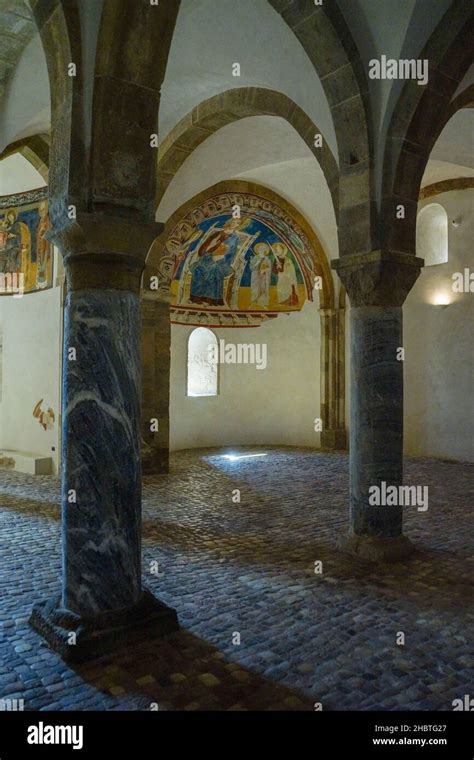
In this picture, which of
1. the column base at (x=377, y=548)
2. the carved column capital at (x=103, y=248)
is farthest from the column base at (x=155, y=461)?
the carved column capital at (x=103, y=248)

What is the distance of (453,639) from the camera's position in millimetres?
3664

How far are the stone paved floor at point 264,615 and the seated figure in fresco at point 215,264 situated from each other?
20.9ft

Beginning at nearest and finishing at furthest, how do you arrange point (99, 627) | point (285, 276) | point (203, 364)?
point (99, 627)
point (285, 276)
point (203, 364)

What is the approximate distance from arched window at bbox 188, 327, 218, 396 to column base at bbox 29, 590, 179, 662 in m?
10.1

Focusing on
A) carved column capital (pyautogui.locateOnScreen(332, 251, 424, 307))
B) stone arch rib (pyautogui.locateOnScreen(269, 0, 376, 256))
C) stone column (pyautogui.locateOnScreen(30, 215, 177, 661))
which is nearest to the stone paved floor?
stone column (pyautogui.locateOnScreen(30, 215, 177, 661))

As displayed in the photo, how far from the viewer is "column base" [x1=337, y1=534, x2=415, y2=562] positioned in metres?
5.17

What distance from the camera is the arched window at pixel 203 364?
13.7 meters

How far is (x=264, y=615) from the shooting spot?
3.97 m

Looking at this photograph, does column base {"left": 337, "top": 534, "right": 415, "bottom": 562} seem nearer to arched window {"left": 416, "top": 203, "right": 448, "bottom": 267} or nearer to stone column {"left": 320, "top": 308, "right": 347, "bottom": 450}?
stone column {"left": 320, "top": 308, "right": 347, "bottom": 450}

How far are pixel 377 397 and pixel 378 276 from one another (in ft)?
3.49

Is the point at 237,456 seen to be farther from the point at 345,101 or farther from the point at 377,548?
the point at 345,101

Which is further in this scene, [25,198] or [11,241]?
[11,241]

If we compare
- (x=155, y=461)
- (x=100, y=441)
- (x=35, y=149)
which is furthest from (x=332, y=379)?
(x=100, y=441)
